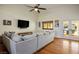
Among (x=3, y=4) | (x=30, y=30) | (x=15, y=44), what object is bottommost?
(x=15, y=44)

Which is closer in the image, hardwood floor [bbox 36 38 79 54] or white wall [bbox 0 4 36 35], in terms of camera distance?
white wall [bbox 0 4 36 35]

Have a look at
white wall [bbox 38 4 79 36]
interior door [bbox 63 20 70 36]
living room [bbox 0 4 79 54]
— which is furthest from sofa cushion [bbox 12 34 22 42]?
interior door [bbox 63 20 70 36]

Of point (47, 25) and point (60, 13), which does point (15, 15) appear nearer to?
point (47, 25)

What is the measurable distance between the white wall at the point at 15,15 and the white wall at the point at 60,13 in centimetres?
23

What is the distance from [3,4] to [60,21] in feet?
3.91

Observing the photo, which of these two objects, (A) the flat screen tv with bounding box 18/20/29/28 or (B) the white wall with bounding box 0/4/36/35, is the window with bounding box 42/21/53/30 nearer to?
(B) the white wall with bounding box 0/4/36/35

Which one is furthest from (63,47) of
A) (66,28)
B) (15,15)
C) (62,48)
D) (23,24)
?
(15,15)

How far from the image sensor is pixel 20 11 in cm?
171

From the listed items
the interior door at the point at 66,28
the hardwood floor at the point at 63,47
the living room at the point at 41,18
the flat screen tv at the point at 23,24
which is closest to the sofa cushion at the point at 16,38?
the living room at the point at 41,18

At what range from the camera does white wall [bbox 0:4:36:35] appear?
5.24ft

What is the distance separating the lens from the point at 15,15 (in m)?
1.65
